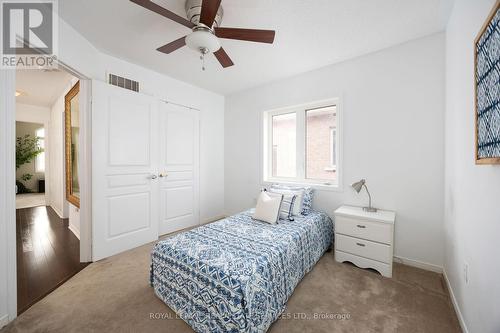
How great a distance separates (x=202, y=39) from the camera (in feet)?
5.45

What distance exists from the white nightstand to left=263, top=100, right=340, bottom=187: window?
684 millimetres

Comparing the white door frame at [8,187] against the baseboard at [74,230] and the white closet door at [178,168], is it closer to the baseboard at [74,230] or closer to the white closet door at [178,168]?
the white closet door at [178,168]

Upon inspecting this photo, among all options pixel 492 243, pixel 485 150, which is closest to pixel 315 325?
pixel 492 243

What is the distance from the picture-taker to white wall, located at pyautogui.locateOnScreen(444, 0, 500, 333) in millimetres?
1055

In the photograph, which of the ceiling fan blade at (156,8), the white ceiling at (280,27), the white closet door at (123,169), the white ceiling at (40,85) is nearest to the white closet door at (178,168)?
the white closet door at (123,169)

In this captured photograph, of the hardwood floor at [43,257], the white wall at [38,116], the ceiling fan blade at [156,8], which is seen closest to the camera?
the ceiling fan blade at [156,8]

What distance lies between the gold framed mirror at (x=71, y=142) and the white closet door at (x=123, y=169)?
1405mm

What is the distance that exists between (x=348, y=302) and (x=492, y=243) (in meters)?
1.15

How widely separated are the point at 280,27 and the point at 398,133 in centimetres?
184

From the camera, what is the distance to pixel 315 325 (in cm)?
152

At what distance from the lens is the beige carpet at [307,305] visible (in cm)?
150

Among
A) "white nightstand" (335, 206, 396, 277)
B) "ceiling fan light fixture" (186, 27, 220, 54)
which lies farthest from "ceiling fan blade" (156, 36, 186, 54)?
"white nightstand" (335, 206, 396, 277)

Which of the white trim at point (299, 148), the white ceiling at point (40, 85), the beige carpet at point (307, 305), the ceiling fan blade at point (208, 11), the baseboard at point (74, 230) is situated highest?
the white ceiling at point (40, 85)

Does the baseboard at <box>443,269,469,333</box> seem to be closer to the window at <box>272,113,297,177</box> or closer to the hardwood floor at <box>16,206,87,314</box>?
the window at <box>272,113,297,177</box>
